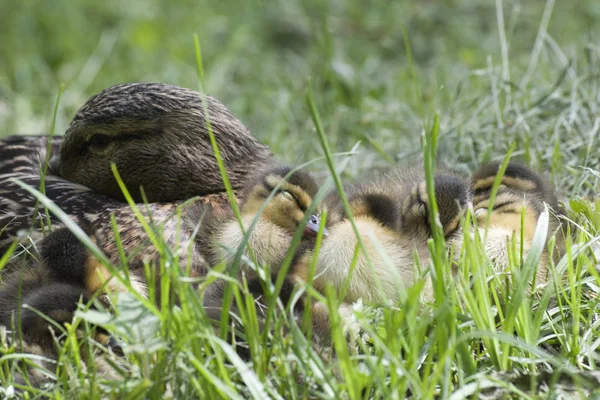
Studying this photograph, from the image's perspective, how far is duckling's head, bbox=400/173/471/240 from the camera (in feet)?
9.19

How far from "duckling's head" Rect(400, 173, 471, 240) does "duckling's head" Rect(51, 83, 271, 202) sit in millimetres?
986

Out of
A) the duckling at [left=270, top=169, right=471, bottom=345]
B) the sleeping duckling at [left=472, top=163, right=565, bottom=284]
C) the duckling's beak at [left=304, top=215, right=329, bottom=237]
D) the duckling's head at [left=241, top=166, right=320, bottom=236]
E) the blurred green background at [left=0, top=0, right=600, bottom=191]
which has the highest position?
the duckling's head at [left=241, top=166, right=320, bottom=236]

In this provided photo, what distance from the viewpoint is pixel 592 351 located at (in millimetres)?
2334

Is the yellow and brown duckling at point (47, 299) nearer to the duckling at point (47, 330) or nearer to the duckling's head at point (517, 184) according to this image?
the duckling at point (47, 330)

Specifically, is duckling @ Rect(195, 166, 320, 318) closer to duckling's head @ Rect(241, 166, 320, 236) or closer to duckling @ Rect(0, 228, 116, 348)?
duckling's head @ Rect(241, 166, 320, 236)

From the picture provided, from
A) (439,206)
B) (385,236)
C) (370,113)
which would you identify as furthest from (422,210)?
(370,113)

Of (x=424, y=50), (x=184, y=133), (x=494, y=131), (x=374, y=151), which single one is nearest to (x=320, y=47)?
(x=424, y=50)

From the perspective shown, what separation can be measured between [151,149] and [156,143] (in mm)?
33

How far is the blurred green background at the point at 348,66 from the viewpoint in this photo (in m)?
4.45

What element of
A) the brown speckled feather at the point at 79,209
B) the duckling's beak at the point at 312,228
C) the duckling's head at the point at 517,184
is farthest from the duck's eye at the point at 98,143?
the duckling's head at the point at 517,184

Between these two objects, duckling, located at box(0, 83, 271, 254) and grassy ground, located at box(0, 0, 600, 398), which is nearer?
grassy ground, located at box(0, 0, 600, 398)

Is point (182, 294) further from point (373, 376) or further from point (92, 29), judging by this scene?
point (92, 29)

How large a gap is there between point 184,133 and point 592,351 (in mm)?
1959

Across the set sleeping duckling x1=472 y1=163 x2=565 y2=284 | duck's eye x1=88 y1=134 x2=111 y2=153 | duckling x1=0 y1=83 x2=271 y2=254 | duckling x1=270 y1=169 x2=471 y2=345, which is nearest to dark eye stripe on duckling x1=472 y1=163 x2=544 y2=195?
sleeping duckling x1=472 y1=163 x2=565 y2=284
